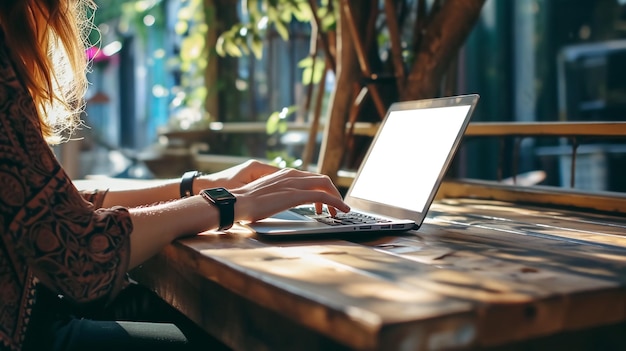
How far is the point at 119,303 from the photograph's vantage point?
1985 millimetres

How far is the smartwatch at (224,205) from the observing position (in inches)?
51.2

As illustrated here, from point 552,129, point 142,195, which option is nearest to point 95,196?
point 142,195

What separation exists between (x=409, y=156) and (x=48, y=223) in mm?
786

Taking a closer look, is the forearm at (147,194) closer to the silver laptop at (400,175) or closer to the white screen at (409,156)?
the silver laptop at (400,175)

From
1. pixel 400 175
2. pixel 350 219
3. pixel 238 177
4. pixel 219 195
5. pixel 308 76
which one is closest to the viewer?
pixel 219 195

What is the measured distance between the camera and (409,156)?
1.58 m

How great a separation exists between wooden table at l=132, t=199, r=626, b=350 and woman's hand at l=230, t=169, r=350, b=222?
2.0 inches

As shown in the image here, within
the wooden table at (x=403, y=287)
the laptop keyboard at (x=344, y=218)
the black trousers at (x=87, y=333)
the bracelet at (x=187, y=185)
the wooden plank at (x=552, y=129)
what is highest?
the wooden plank at (x=552, y=129)

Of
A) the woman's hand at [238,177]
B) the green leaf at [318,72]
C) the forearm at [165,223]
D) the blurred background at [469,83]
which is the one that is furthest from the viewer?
the blurred background at [469,83]

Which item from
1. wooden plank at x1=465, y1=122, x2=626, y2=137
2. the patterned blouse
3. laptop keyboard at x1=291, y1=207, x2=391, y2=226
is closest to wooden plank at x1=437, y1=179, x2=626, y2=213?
wooden plank at x1=465, y1=122, x2=626, y2=137

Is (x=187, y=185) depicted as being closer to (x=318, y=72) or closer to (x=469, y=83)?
(x=318, y=72)

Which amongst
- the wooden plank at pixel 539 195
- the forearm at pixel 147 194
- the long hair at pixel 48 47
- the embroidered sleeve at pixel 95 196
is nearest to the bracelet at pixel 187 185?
the forearm at pixel 147 194

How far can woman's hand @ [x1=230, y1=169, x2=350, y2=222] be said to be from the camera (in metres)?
1.35

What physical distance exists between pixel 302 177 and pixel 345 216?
0.15 m
